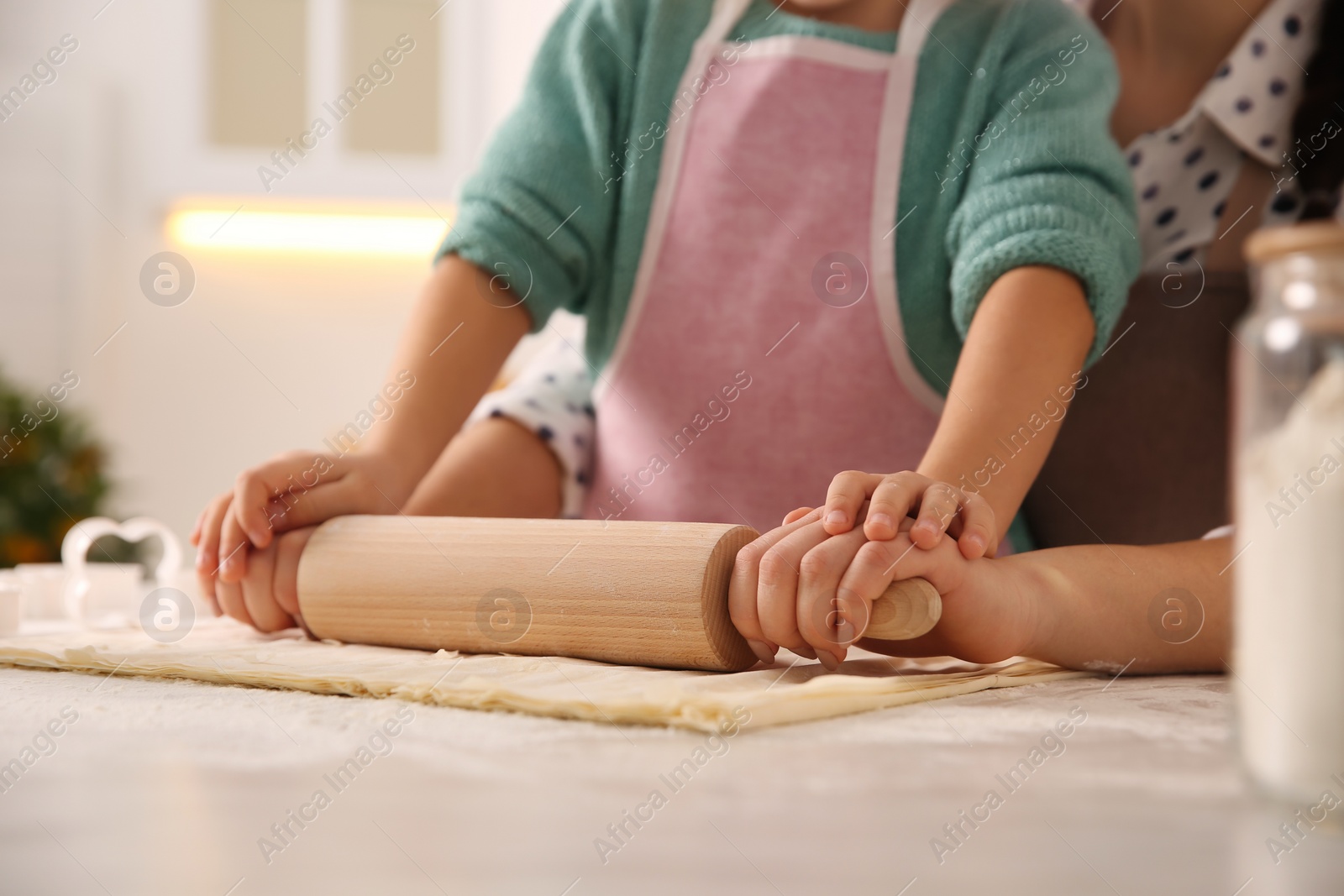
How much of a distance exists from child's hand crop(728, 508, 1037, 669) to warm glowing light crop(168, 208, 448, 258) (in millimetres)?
2258

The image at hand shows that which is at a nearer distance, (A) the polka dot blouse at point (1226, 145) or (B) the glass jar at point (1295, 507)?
(B) the glass jar at point (1295, 507)

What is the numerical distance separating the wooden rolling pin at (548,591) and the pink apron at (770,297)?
29 cm

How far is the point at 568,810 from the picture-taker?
0.31m

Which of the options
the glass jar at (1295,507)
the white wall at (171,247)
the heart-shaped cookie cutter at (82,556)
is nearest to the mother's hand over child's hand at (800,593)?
the glass jar at (1295,507)

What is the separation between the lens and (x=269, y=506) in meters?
0.69

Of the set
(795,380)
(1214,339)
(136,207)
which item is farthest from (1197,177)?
(136,207)

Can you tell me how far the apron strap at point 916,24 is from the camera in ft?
2.82

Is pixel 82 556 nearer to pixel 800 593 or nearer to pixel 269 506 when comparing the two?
pixel 269 506

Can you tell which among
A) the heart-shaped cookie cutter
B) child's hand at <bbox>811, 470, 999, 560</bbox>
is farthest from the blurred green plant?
child's hand at <bbox>811, 470, 999, 560</bbox>

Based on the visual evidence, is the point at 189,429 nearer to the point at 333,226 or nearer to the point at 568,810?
the point at 333,226

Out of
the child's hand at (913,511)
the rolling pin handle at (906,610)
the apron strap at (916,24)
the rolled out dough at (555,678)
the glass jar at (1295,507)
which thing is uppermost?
the apron strap at (916,24)

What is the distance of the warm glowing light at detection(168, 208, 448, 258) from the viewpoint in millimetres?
2596

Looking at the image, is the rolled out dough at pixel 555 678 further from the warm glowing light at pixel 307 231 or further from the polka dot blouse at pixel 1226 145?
the warm glowing light at pixel 307 231

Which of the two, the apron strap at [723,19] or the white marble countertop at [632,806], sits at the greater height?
the apron strap at [723,19]
